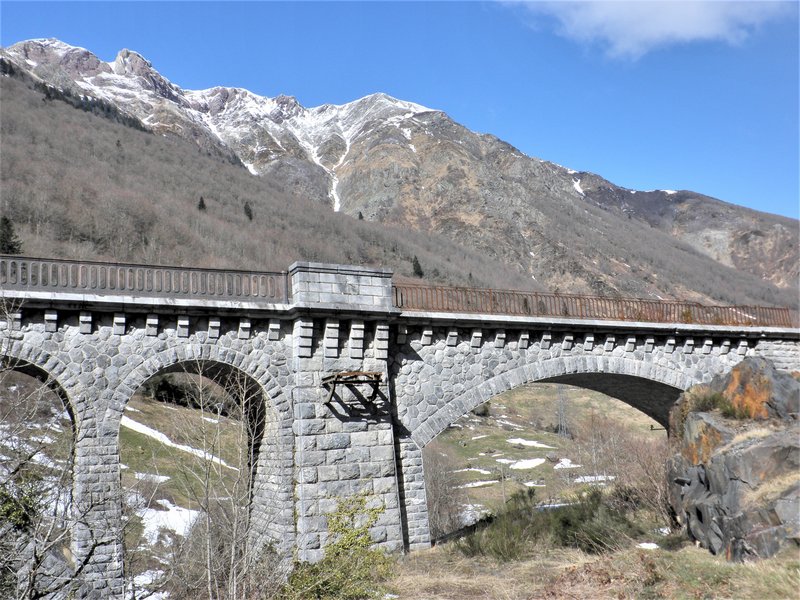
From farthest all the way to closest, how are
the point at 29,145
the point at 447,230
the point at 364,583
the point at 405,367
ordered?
1. the point at 447,230
2. the point at 29,145
3. the point at 405,367
4. the point at 364,583

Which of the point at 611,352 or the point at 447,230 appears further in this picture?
the point at 447,230

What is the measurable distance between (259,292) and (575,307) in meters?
9.35

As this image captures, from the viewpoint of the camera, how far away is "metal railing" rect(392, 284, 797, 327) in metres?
16.9

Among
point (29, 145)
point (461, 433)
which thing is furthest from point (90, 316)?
point (29, 145)

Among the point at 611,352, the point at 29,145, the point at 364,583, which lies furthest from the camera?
the point at 29,145

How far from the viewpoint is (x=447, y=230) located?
349 feet

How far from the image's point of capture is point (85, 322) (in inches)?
509

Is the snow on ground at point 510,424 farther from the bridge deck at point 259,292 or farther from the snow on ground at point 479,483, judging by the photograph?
the bridge deck at point 259,292

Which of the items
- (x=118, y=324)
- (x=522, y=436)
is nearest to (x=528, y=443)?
(x=522, y=436)

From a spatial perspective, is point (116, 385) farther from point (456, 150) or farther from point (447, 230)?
point (456, 150)

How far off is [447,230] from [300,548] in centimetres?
9465

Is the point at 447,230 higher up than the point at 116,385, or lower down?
higher up

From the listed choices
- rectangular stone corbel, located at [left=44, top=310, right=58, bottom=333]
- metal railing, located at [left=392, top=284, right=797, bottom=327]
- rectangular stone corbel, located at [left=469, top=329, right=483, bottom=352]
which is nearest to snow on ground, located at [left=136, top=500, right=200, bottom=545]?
rectangular stone corbel, located at [left=44, top=310, right=58, bottom=333]

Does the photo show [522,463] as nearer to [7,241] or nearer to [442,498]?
[442,498]
